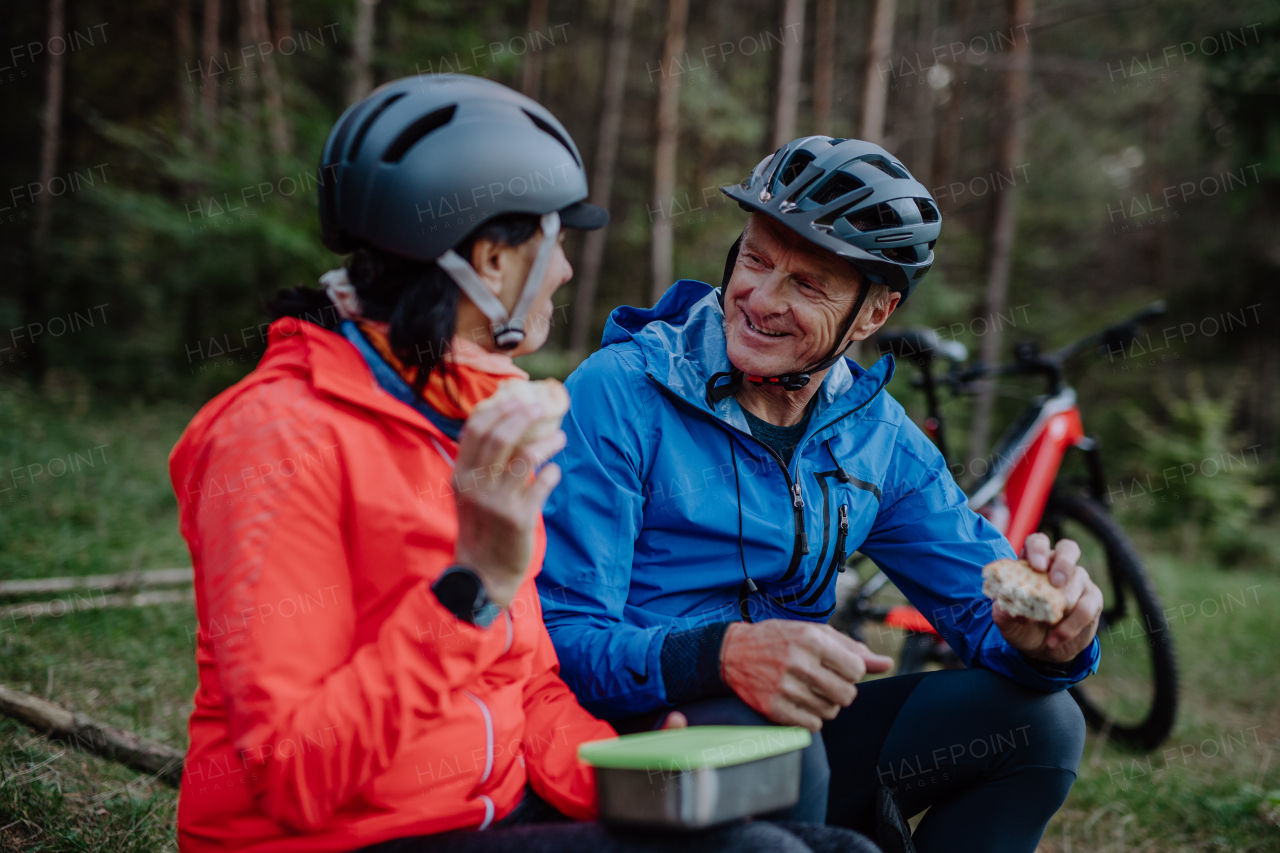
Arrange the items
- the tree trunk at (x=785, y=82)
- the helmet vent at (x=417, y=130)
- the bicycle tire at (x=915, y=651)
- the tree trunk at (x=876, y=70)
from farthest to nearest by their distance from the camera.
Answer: the tree trunk at (x=876, y=70)
the tree trunk at (x=785, y=82)
the bicycle tire at (x=915, y=651)
the helmet vent at (x=417, y=130)

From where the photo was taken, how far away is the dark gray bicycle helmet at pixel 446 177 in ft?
4.36

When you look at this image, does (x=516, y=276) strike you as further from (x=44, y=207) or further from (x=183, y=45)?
(x=183, y=45)

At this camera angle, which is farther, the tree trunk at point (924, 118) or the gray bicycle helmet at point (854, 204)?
the tree trunk at point (924, 118)

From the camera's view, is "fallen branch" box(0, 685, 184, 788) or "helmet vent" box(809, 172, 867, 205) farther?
"fallen branch" box(0, 685, 184, 788)

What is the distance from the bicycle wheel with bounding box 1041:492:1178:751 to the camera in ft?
12.6

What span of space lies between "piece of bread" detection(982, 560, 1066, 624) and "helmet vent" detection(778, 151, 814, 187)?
1190 mm

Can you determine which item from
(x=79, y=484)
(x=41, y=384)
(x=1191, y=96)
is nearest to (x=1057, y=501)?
(x=79, y=484)

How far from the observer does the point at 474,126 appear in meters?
1.45

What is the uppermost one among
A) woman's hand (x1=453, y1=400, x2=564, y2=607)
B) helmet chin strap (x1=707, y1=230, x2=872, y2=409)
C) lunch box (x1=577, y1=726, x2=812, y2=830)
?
helmet chin strap (x1=707, y1=230, x2=872, y2=409)

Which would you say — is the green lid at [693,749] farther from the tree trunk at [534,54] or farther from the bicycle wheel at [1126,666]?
the tree trunk at [534,54]

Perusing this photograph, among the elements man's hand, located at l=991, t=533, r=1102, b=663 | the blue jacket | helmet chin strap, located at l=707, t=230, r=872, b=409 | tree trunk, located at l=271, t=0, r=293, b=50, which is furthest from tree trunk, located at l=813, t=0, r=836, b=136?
man's hand, located at l=991, t=533, r=1102, b=663

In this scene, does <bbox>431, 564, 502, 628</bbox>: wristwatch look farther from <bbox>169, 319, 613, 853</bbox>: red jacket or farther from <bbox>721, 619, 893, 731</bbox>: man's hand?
<bbox>721, 619, 893, 731</bbox>: man's hand

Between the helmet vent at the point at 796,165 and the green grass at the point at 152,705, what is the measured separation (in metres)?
2.53

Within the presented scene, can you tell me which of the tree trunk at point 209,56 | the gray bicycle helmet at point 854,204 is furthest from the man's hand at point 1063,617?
the tree trunk at point 209,56
